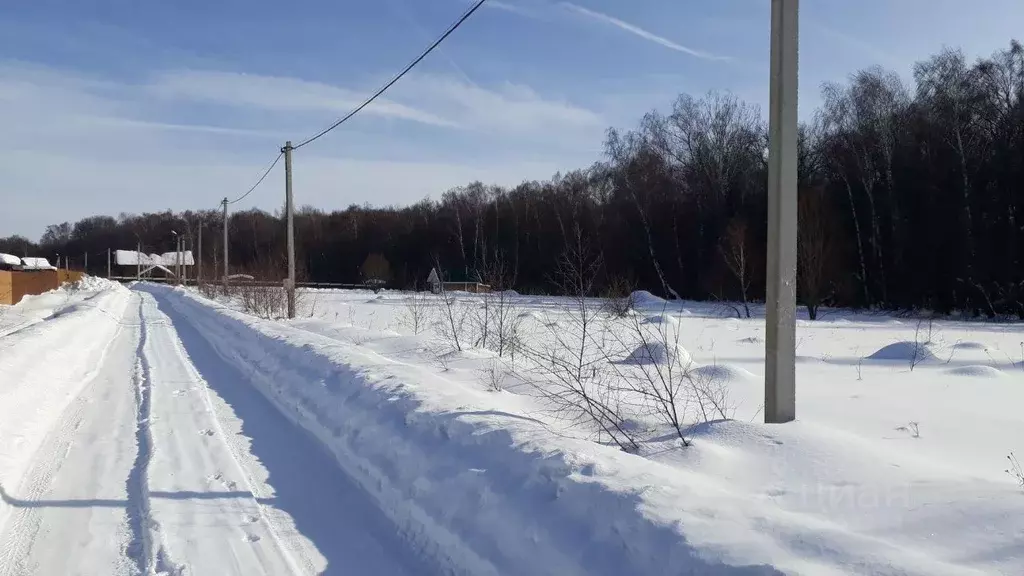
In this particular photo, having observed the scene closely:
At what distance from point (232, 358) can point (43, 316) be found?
22908 millimetres

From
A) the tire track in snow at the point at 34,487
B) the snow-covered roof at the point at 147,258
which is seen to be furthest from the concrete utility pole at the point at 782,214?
the snow-covered roof at the point at 147,258

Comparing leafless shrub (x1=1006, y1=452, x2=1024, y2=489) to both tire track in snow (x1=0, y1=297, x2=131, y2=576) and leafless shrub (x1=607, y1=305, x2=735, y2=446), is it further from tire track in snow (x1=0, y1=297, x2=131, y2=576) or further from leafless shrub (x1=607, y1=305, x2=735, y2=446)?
tire track in snow (x1=0, y1=297, x2=131, y2=576)

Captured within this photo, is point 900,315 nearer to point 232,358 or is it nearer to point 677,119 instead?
point 677,119

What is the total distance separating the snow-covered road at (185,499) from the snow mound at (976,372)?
9.70 meters

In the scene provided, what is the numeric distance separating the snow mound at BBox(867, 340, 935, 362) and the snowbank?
908 centimetres

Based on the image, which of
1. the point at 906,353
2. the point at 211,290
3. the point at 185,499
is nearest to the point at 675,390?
the point at 185,499

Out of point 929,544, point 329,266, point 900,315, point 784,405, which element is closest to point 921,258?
point 900,315

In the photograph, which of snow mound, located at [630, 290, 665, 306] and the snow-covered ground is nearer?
the snow-covered ground

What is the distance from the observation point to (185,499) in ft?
19.9

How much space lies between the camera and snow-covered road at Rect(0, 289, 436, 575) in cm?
493

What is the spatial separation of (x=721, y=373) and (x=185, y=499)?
7.47 meters

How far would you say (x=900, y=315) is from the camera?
117ft

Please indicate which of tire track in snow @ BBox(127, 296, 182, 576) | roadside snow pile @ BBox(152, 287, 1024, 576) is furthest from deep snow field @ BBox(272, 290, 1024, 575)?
tire track in snow @ BBox(127, 296, 182, 576)

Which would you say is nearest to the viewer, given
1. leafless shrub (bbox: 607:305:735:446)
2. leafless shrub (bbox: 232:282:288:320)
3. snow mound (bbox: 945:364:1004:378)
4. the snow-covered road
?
the snow-covered road
